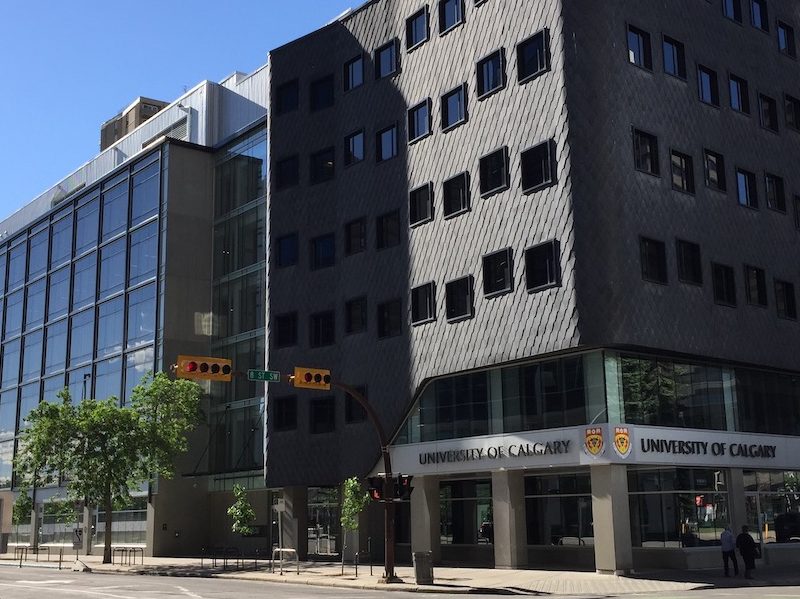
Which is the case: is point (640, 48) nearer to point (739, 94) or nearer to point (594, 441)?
point (739, 94)

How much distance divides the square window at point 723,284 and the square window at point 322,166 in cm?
1967

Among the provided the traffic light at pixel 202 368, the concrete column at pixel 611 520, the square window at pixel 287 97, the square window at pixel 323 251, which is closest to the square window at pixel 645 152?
the concrete column at pixel 611 520

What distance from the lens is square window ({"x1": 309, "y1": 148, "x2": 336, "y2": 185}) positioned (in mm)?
49688

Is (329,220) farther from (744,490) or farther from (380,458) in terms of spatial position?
(744,490)

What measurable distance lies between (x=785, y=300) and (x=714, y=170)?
7097 millimetres

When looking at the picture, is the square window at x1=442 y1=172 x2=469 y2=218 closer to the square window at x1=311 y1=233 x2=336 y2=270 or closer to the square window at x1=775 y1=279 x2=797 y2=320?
the square window at x1=311 y1=233 x2=336 y2=270

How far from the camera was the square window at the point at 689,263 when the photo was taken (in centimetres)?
3822

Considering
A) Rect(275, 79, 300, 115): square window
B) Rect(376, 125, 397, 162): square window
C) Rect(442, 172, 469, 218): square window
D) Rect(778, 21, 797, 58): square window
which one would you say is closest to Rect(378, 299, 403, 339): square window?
Rect(442, 172, 469, 218): square window

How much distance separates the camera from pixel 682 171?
129 feet

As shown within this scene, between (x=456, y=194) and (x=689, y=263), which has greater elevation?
(x=456, y=194)

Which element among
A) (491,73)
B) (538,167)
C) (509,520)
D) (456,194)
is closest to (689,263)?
(538,167)

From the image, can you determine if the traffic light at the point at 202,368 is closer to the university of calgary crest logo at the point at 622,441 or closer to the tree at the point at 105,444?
the university of calgary crest logo at the point at 622,441

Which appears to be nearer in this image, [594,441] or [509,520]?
[594,441]

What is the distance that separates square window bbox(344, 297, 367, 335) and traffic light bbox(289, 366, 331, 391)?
13.9 meters
